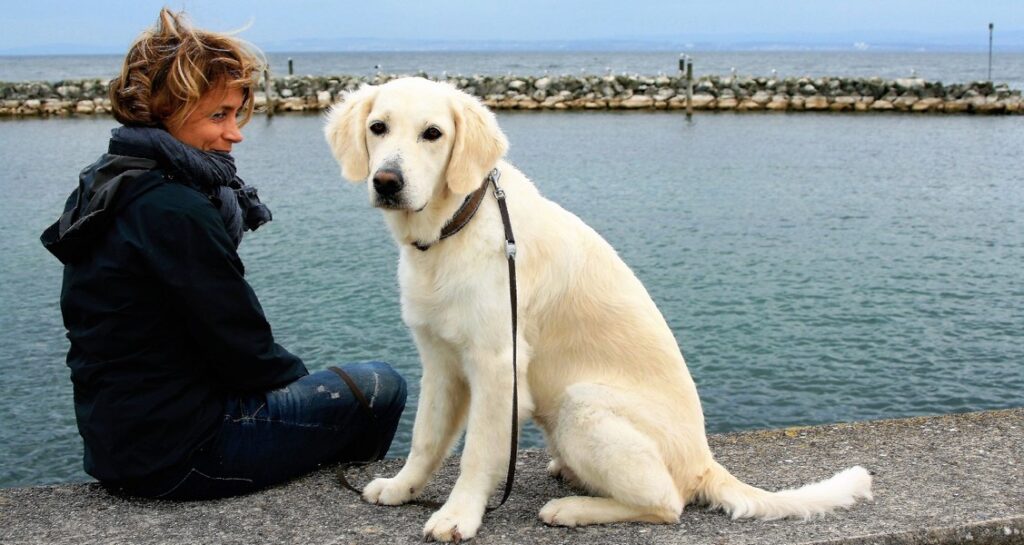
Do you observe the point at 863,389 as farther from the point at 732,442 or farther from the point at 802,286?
the point at 732,442

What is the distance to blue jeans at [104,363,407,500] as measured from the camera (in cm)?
371

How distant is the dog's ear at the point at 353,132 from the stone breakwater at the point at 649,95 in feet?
136

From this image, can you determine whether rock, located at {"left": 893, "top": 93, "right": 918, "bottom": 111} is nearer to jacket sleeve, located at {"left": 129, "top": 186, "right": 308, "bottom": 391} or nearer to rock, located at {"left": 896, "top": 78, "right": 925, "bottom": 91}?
rock, located at {"left": 896, "top": 78, "right": 925, "bottom": 91}

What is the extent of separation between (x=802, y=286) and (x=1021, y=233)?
6.28 metres

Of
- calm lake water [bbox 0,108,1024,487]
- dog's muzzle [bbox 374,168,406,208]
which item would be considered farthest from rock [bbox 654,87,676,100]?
dog's muzzle [bbox 374,168,406,208]

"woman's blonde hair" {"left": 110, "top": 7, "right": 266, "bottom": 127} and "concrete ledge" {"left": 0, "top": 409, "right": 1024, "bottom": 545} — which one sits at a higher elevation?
"woman's blonde hair" {"left": 110, "top": 7, "right": 266, "bottom": 127}

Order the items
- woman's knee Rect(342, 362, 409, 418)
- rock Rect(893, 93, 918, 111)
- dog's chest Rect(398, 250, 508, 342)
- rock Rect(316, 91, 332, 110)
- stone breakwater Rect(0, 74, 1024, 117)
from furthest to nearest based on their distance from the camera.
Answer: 1. rock Rect(316, 91, 332, 110)
2. stone breakwater Rect(0, 74, 1024, 117)
3. rock Rect(893, 93, 918, 111)
4. woman's knee Rect(342, 362, 409, 418)
5. dog's chest Rect(398, 250, 508, 342)

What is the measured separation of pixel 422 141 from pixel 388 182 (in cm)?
23

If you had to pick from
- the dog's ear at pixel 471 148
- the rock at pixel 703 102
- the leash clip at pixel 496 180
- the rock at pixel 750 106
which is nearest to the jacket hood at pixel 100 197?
the dog's ear at pixel 471 148

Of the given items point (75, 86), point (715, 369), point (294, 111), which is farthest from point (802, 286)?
point (75, 86)

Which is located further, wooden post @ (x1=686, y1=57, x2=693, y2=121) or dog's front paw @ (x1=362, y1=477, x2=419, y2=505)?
wooden post @ (x1=686, y1=57, x2=693, y2=121)

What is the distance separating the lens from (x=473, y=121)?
3525mm

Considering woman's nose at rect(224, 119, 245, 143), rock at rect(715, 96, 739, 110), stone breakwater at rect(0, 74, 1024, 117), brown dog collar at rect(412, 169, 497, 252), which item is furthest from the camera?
rock at rect(715, 96, 739, 110)

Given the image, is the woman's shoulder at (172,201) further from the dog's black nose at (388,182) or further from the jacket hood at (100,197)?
the dog's black nose at (388,182)
